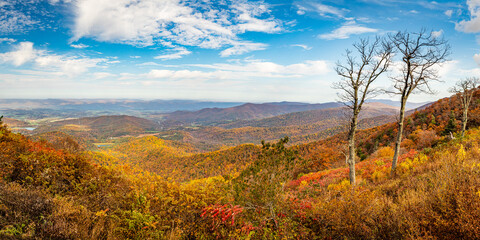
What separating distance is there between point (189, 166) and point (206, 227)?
93.9 meters

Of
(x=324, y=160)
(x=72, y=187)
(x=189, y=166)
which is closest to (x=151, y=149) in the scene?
(x=189, y=166)

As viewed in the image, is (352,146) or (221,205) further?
(352,146)

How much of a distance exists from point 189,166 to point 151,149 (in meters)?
62.3

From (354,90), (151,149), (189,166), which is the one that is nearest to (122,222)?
(354,90)

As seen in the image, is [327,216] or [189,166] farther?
[189,166]

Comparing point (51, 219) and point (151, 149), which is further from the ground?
point (51, 219)

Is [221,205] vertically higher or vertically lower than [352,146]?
lower

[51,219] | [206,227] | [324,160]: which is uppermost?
[51,219]

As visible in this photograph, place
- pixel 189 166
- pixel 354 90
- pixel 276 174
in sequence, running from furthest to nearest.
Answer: pixel 189 166 → pixel 354 90 → pixel 276 174

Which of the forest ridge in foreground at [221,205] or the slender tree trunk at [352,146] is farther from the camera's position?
the slender tree trunk at [352,146]

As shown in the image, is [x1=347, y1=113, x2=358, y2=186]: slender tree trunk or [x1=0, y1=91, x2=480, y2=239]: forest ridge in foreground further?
[x1=347, y1=113, x2=358, y2=186]: slender tree trunk

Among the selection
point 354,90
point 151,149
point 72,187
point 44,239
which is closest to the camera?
point 44,239

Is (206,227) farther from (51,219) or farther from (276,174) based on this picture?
(51,219)

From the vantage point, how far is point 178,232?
4672 mm
